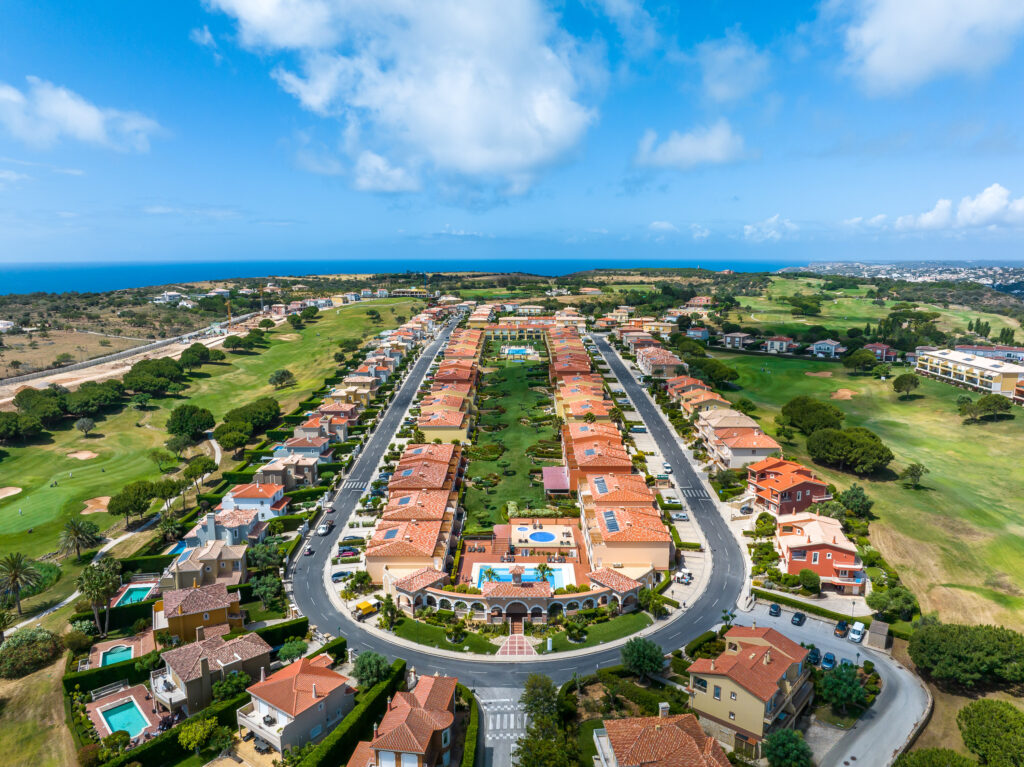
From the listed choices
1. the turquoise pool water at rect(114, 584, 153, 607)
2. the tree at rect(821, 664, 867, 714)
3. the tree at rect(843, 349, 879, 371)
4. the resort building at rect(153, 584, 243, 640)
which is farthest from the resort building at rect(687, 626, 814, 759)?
the tree at rect(843, 349, 879, 371)

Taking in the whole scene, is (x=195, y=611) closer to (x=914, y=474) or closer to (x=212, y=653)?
(x=212, y=653)

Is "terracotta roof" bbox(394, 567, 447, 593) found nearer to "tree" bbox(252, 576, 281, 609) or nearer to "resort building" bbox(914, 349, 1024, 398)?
"tree" bbox(252, 576, 281, 609)

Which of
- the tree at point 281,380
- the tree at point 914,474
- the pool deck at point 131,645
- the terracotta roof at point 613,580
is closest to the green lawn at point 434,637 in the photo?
the terracotta roof at point 613,580

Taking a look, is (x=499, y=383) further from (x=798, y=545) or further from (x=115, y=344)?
(x=115, y=344)

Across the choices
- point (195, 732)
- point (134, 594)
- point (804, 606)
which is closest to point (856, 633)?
point (804, 606)

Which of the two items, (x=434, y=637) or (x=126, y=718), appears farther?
(x=434, y=637)

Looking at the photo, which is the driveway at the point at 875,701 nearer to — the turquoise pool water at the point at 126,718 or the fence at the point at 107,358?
the turquoise pool water at the point at 126,718
